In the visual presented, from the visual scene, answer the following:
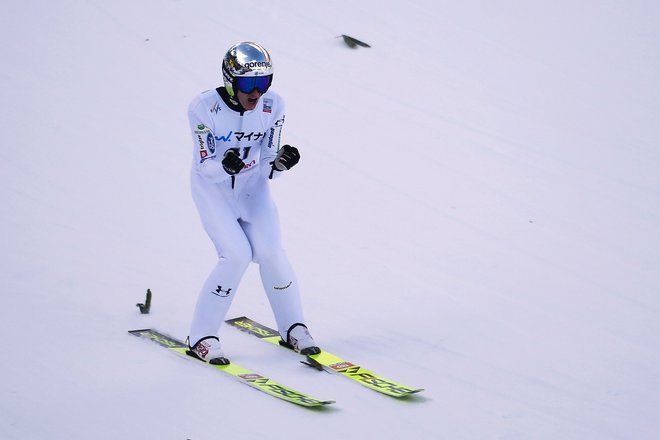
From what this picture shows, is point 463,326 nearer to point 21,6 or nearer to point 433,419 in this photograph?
point 433,419

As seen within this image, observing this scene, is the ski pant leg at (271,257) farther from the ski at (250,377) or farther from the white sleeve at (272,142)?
the ski at (250,377)

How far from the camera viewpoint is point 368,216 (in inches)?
401

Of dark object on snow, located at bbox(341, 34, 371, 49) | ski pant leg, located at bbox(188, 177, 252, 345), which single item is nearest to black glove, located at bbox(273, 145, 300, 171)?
ski pant leg, located at bbox(188, 177, 252, 345)

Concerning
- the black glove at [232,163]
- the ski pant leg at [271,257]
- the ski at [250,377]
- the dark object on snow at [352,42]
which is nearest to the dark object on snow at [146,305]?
the ski at [250,377]

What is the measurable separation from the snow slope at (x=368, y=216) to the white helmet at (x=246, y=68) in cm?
185

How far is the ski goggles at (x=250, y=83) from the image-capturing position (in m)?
6.64

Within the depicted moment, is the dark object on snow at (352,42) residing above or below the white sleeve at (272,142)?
above

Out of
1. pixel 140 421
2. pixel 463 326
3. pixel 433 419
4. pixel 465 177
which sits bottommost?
pixel 140 421

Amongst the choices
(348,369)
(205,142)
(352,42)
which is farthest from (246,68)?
(352,42)

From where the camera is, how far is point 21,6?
13.8m

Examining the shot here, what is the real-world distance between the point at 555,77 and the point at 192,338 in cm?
815

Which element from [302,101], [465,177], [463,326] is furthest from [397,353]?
[302,101]

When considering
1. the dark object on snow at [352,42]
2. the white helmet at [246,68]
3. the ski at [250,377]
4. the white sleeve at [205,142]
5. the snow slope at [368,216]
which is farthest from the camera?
the dark object on snow at [352,42]

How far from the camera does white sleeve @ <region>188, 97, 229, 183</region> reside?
6.75 meters
